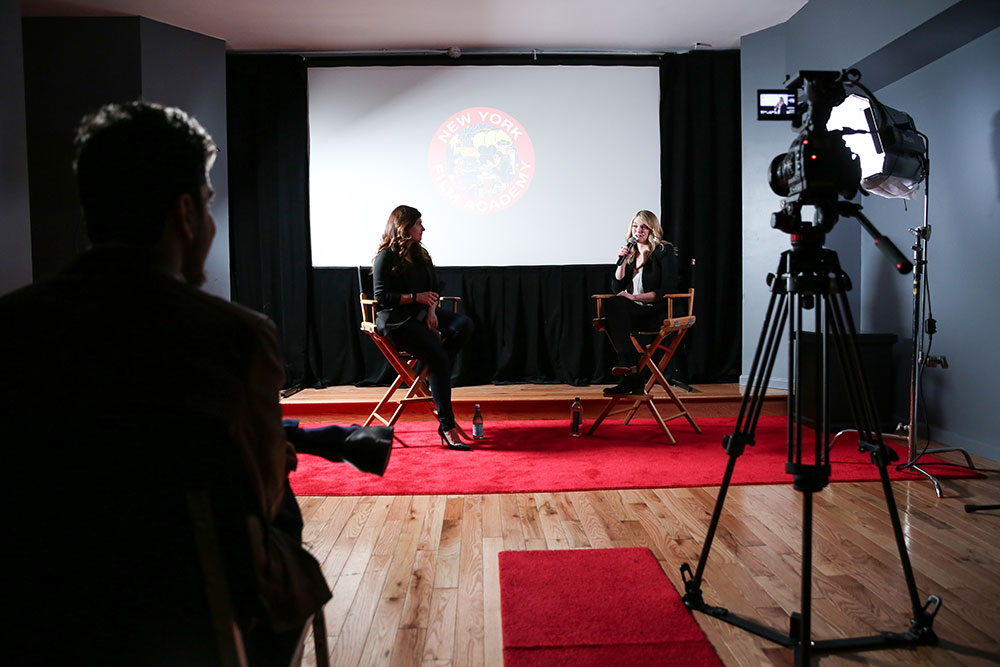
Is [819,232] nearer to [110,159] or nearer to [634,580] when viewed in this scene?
[634,580]

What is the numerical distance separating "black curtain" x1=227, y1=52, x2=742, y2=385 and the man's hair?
4.85 metres

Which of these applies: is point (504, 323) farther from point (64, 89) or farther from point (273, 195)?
point (64, 89)

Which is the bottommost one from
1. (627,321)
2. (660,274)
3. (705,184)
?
(627,321)

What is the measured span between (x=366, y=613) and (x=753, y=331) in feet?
14.3

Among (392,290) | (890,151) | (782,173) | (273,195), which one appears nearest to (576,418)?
(392,290)

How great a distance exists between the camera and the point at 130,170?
2.66 feet

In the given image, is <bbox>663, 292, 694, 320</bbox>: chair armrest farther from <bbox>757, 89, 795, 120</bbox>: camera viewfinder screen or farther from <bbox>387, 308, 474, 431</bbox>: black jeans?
<bbox>757, 89, 795, 120</bbox>: camera viewfinder screen

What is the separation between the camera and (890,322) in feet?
14.5

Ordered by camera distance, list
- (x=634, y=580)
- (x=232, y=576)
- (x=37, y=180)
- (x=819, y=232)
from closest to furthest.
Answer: (x=232, y=576)
(x=819, y=232)
(x=634, y=580)
(x=37, y=180)

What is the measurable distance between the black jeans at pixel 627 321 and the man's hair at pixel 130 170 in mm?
3556

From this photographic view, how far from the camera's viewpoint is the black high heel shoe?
12.6 ft

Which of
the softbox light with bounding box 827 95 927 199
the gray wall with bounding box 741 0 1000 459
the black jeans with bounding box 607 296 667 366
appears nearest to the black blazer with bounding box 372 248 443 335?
the black jeans with bounding box 607 296 667 366

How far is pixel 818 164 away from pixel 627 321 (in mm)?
2743

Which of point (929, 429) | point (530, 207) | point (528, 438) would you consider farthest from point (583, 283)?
point (929, 429)
